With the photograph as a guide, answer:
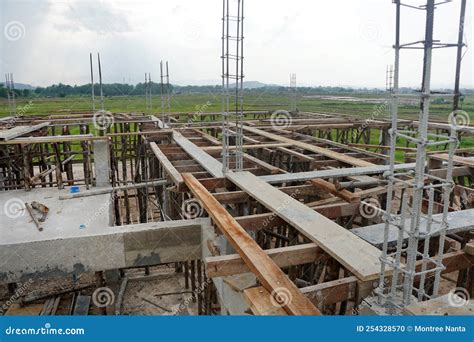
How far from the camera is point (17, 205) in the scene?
974cm

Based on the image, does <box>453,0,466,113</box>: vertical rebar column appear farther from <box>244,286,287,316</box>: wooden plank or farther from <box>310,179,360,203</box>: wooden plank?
<box>310,179,360,203</box>: wooden plank

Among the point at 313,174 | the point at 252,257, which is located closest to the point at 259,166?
the point at 313,174

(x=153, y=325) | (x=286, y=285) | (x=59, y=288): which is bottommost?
(x=59, y=288)

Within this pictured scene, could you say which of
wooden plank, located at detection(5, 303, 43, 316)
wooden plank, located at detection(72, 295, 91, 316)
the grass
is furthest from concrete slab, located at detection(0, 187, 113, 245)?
the grass

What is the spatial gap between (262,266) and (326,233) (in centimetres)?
114

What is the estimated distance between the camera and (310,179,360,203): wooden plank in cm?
584

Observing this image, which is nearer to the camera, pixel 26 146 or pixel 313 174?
pixel 313 174

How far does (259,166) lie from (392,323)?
532 cm

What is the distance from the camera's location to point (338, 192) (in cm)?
611

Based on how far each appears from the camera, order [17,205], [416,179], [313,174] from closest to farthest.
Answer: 1. [416,179]
2. [313,174]
3. [17,205]

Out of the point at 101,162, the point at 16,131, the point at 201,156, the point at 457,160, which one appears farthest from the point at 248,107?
the point at 457,160

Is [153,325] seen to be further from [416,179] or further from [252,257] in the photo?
[416,179]

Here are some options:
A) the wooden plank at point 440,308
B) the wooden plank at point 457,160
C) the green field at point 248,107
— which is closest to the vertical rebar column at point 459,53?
the wooden plank at point 440,308

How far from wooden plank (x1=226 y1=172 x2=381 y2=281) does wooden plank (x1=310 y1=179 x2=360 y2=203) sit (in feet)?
2.69
